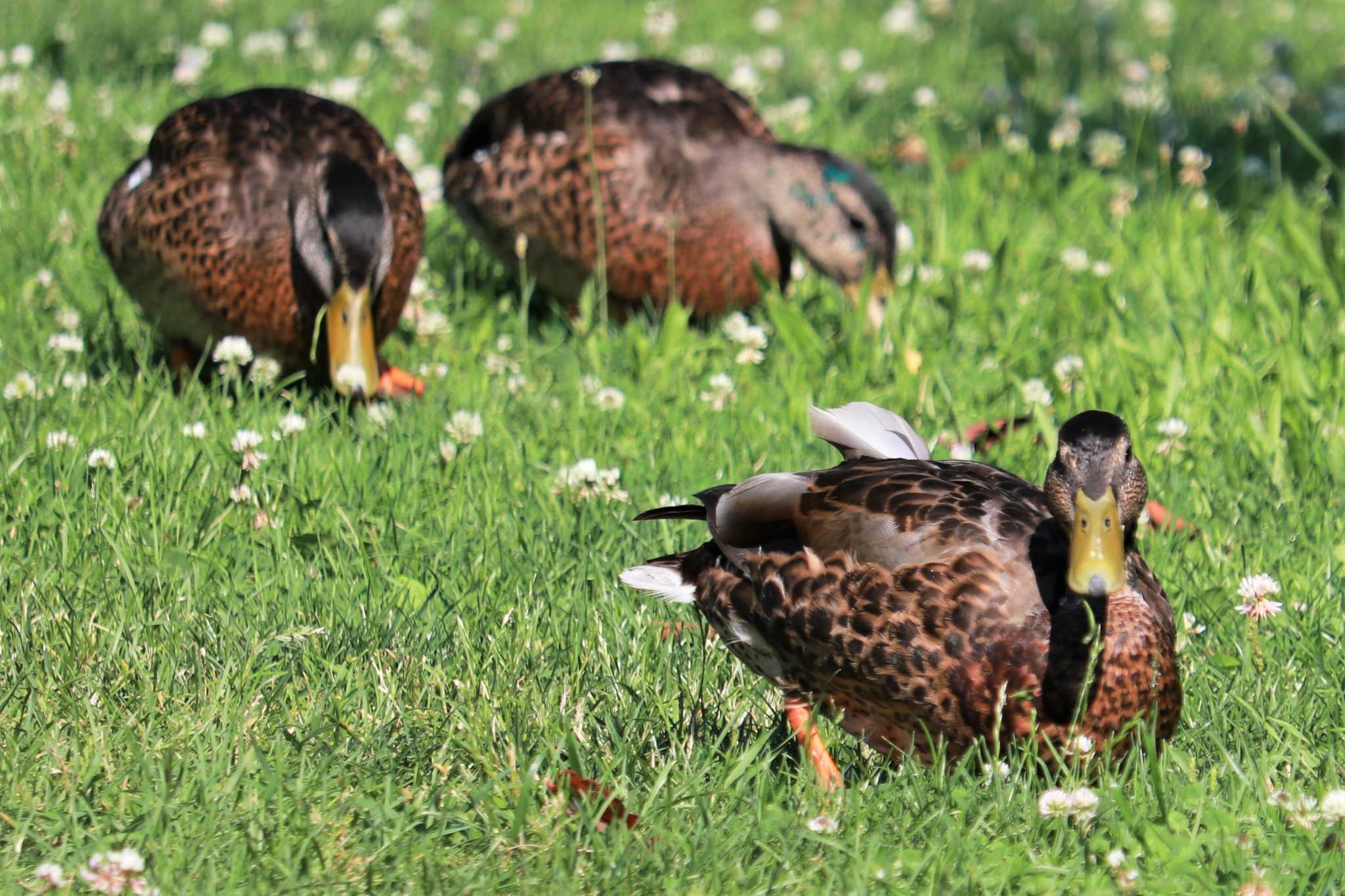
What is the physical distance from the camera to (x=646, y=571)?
3445 mm

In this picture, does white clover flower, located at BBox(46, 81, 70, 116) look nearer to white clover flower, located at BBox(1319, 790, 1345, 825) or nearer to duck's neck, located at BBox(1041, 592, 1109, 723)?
duck's neck, located at BBox(1041, 592, 1109, 723)

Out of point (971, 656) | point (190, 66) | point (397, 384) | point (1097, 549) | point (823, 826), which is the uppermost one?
point (1097, 549)

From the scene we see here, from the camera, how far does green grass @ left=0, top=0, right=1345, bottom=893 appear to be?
270 centimetres

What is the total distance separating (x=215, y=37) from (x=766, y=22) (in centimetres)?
297

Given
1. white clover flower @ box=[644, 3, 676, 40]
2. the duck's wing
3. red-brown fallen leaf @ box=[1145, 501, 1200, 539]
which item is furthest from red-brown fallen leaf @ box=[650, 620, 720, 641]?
white clover flower @ box=[644, 3, 676, 40]

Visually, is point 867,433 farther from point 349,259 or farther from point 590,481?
point 349,259

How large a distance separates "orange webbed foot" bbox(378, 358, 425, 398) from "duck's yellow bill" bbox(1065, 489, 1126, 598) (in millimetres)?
2416

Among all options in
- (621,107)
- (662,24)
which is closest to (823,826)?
(621,107)

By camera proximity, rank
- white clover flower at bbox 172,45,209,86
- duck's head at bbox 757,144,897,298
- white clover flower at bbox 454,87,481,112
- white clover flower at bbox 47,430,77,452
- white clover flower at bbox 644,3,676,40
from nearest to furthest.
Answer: white clover flower at bbox 47,430,77,452, duck's head at bbox 757,144,897,298, white clover flower at bbox 172,45,209,86, white clover flower at bbox 454,87,481,112, white clover flower at bbox 644,3,676,40

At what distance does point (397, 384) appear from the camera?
488 centimetres

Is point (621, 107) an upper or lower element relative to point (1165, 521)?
upper

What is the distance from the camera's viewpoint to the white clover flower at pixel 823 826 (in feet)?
8.86

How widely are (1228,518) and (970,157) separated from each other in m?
3.11

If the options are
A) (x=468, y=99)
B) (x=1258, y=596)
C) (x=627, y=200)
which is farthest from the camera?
(x=468, y=99)
